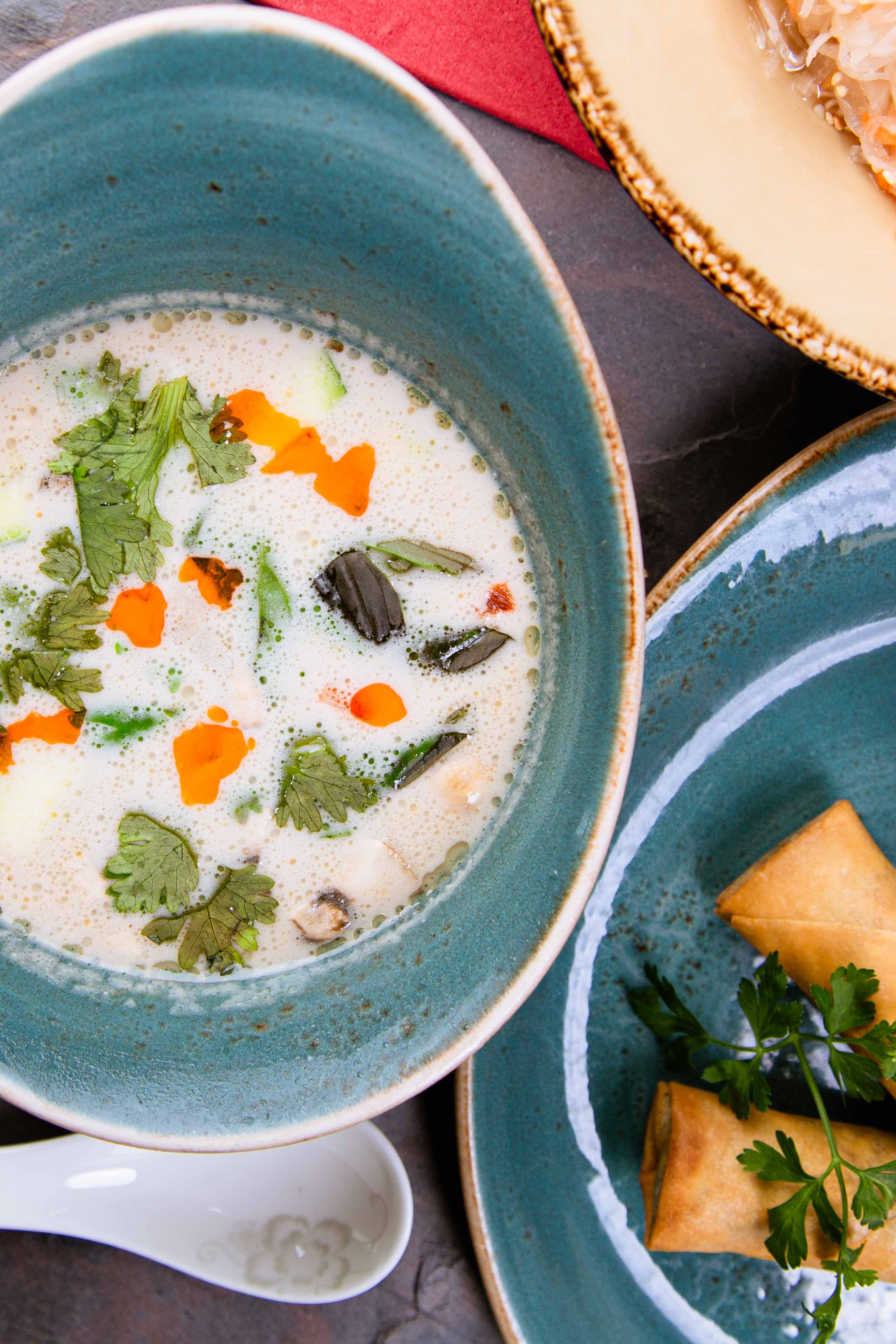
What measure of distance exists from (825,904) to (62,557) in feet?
3.61

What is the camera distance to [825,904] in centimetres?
141

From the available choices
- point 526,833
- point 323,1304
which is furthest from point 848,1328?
point 526,833

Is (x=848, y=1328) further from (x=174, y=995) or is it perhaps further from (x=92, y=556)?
(x=92, y=556)

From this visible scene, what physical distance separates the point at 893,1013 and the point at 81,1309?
129 cm

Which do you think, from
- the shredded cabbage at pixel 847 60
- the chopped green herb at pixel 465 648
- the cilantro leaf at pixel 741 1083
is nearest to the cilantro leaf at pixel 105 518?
the chopped green herb at pixel 465 648

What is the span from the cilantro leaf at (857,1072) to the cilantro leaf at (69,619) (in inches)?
42.0

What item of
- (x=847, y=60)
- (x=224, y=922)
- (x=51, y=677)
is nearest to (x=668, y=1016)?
(x=224, y=922)

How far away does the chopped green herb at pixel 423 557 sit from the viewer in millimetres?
1234

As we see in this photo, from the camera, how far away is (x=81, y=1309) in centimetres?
156

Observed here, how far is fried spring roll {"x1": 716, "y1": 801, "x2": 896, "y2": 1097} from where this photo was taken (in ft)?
4.58

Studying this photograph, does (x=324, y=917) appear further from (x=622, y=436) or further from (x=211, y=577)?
(x=622, y=436)

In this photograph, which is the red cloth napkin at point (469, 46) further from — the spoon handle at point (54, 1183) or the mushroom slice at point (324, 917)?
the spoon handle at point (54, 1183)

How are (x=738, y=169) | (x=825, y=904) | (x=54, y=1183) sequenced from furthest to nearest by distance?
(x=54, y=1183) < (x=825, y=904) < (x=738, y=169)

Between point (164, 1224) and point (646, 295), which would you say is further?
point (164, 1224)
